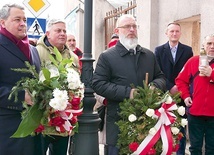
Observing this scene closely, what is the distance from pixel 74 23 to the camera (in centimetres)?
1484

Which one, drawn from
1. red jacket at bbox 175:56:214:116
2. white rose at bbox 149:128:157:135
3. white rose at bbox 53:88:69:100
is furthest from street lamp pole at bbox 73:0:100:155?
red jacket at bbox 175:56:214:116

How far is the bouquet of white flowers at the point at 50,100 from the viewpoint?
3484mm

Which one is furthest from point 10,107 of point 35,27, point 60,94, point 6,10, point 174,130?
point 35,27

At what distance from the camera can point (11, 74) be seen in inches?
151

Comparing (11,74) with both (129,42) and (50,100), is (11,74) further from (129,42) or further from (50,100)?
(129,42)

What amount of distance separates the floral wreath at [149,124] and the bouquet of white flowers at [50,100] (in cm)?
53

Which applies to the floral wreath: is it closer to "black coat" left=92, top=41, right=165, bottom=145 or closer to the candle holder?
"black coat" left=92, top=41, right=165, bottom=145

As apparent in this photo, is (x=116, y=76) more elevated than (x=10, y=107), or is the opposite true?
(x=116, y=76)

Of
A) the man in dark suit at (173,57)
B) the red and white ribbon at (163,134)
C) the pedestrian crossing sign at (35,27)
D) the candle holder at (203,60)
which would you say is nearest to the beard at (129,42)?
the red and white ribbon at (163,134)

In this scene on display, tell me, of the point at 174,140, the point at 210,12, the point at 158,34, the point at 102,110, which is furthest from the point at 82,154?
the point at 158,34

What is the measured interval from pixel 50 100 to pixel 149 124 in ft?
3.29

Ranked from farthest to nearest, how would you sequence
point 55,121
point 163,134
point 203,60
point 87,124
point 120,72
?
point 203,60 → point 87,124 → point 120,72 → point 163,134 → point 55,121

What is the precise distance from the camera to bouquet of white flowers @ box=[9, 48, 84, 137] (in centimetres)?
348

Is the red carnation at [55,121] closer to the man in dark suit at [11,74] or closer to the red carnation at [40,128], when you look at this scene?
the red carnation at [40,128]
